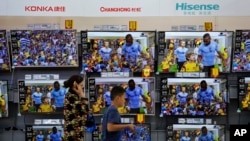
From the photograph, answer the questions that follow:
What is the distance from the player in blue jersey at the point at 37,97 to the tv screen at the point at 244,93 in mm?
2861

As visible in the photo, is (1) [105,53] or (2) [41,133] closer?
(1) [105,53]

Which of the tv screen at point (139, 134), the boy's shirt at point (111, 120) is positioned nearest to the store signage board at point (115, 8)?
the tv screen at point (139, 134)

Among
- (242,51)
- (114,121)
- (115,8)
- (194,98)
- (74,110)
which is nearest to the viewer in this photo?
(114,121)

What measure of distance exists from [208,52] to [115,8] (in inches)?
58.4

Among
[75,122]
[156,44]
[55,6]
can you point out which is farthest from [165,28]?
[75,122]

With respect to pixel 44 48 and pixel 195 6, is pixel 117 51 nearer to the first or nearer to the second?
pixel 44 48

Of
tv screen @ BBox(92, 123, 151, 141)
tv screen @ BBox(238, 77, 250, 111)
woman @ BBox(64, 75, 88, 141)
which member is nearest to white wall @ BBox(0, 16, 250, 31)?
tv screen @ BBox(238, 77, 250, 111)

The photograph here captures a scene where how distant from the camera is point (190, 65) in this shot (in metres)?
6.46

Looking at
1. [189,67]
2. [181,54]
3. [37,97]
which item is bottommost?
[37,97]

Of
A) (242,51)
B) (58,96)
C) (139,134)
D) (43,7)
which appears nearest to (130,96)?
(139,134)

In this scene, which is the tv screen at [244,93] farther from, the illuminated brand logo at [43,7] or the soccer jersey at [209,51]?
the illuminated brand logo at [43,7]

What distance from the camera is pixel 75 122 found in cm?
525

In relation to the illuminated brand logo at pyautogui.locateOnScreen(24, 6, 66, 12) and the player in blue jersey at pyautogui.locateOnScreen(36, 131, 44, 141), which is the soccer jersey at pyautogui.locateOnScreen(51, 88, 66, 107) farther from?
the illuminated brand logo at pyautogui.locateOnScreen(24, 6, 66, 12)

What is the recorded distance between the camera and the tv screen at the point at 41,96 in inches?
257
